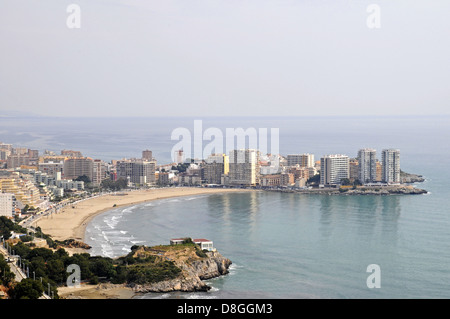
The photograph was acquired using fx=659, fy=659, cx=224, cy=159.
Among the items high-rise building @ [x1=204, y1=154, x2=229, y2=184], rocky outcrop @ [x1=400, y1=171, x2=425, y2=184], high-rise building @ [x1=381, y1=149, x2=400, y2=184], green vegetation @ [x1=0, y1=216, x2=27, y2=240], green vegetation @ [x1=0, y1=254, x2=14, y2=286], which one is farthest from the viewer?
high-rise building @ [x1=204, y1=154, x2=229, y2=184]

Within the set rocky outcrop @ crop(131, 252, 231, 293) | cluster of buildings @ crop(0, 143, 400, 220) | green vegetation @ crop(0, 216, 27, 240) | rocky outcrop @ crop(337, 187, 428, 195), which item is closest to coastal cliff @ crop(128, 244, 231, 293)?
rocky outcrop @ crop(131, 252, 231, 293)

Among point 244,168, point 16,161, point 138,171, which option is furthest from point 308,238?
point 16,161

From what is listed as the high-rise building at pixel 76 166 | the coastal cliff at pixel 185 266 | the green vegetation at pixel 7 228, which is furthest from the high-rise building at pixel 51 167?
the coastal cliff at pixel 185 266

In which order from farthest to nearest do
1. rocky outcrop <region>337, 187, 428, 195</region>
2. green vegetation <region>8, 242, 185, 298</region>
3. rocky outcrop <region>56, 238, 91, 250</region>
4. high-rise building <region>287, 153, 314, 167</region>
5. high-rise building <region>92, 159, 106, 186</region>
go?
1. high-rise building <region>287, 153, 314, 167</region>
2. high-rise building <region>92, 159, 106, 186</region>
3. rocky outcrop <region>337, 187, 428, 195</region>
4. rocky outcrop <region>56, 238, 91, 250</region>
5. green vegetation <region>8, 242, 185, 298</region>

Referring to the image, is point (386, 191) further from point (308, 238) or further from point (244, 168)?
point (308, 238)

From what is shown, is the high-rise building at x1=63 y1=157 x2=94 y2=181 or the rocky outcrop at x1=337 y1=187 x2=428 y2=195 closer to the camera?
the rocky outcrop at x1=337 y1=187 x2=428 y2=195

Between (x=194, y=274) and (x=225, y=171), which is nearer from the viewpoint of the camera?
(x=194, y=274)

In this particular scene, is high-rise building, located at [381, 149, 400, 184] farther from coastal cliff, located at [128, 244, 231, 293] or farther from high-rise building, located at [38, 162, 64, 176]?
coastal cliff, located at [128, 244, 231, 293]
